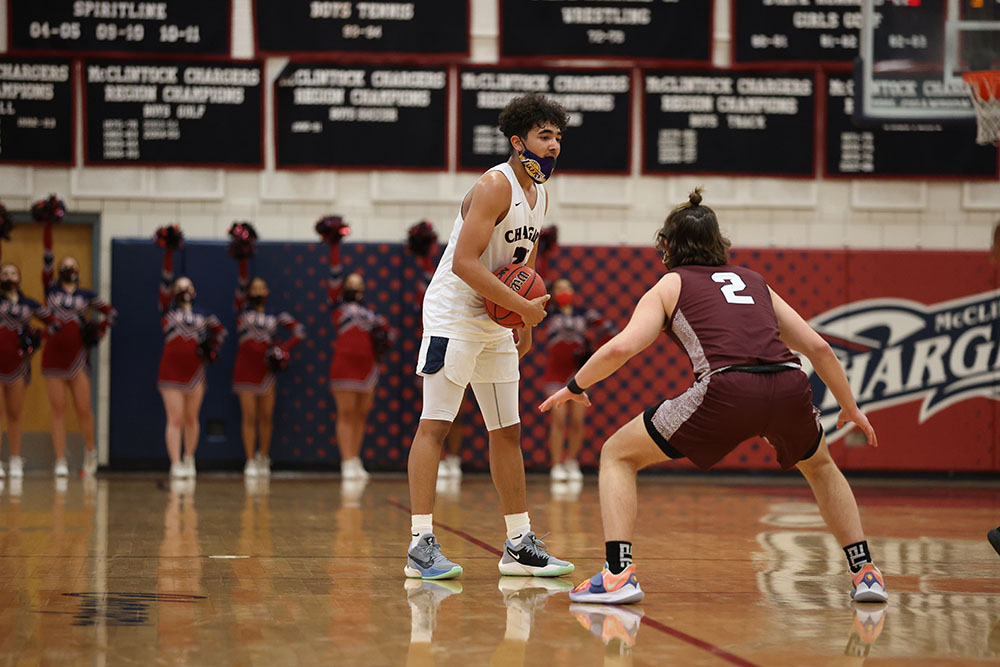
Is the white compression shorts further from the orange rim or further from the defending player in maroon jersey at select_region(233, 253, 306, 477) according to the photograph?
the defending player in maroon jersey at select_region(233, 253, 306, 477)

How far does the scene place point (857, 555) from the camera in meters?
4.26

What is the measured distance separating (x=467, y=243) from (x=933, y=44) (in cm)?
651

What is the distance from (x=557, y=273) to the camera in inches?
492

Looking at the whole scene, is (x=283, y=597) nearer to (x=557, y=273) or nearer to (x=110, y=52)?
(x=557, y=273)

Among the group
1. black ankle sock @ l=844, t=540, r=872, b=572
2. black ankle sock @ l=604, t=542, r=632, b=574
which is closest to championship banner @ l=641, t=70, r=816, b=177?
black ankle sock @ l=844, t=540, r=872, b=572

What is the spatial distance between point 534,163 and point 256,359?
738 cm

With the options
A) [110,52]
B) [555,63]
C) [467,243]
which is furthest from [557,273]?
[467,243]

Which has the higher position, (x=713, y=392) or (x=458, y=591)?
(x=713, y=392)

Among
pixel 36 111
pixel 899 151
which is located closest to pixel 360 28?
pixel 36 111

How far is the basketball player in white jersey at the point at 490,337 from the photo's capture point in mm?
4684

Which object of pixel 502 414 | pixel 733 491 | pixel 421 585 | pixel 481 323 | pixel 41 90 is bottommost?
pixel 733 491

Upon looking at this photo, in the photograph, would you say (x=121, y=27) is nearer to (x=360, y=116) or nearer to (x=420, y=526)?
(x=360, y=116)

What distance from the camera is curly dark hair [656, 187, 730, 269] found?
4.28 m

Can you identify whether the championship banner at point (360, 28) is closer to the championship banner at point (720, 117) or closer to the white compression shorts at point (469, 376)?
the championship banner at point (720, 117)
